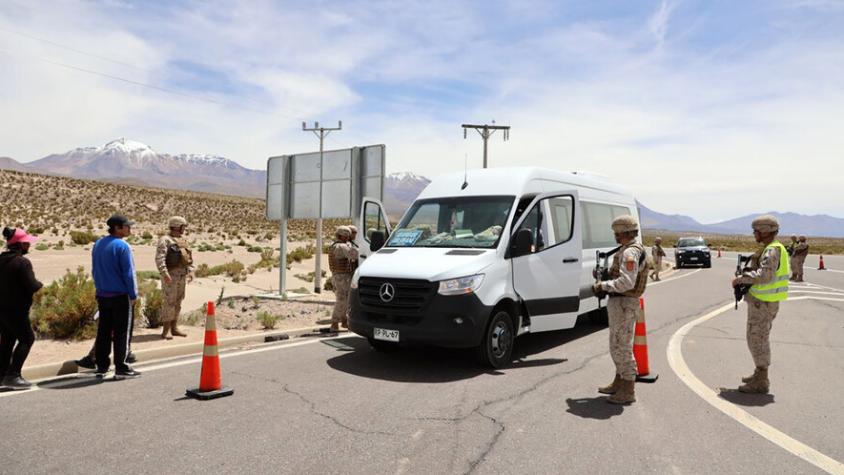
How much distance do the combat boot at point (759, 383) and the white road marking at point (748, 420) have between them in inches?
14.5

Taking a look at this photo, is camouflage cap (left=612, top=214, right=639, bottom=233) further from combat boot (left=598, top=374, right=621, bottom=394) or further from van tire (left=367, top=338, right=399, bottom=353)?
van tire (left=367, top=338, right=399, bottom=353)

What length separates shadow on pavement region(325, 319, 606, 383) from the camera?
7176 mm

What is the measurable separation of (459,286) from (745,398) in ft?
10.6

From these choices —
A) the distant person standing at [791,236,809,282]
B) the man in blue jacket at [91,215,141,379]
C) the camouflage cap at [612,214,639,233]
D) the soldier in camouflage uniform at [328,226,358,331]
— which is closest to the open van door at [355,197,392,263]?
the soldier in camouflage uniform at [328,226,358,331]

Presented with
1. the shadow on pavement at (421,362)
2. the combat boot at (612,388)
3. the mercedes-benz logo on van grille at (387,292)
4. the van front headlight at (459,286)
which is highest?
the van front headlight at (459,286)

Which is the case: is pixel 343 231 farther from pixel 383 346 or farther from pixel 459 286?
pixel 459 286

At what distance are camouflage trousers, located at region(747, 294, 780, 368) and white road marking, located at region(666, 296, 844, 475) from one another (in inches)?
24.2

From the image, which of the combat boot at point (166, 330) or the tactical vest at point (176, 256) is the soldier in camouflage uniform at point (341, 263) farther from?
the combat boot at point (166, 330)

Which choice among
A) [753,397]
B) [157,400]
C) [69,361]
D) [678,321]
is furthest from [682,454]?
[678,321]

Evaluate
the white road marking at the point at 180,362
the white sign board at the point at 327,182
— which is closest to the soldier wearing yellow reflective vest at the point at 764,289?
the white road marking at the point at 180,362

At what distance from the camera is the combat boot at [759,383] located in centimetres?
638

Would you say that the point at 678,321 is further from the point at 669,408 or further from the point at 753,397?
the point at 669,408

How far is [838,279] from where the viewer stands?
78.2ft

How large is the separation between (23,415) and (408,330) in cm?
386
